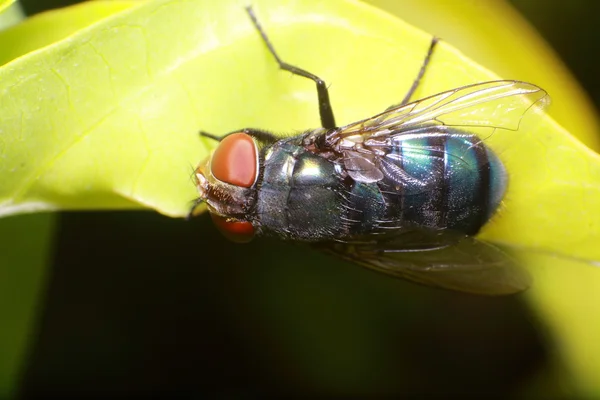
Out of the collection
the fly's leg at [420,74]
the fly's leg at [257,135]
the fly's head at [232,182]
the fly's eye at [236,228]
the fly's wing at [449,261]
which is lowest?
the fly's wing at [449,261]

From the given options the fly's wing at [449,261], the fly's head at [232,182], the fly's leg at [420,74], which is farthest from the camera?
the fly's wing at [449,261]

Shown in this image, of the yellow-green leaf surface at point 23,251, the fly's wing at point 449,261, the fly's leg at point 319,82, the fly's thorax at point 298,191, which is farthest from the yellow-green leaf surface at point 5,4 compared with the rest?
the fly's wing at point 449,261

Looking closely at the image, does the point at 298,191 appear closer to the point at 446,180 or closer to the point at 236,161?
the point at 236,161

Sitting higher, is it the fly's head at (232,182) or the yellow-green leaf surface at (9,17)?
the yellow-green leaf surface at (9,17)

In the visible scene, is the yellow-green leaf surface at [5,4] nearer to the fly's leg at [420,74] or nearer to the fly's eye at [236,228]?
the fly's eye at [236,228]

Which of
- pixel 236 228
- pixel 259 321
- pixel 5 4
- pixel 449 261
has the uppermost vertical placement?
pixel 5 4

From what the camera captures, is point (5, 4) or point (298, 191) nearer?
point (5, 4)

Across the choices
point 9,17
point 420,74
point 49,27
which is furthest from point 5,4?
point 420,74
